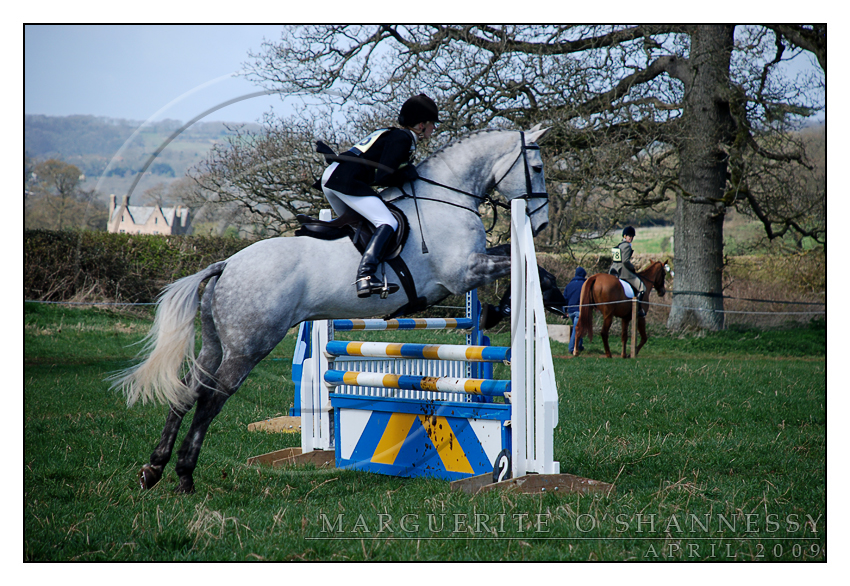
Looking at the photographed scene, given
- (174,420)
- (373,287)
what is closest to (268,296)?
(373,287)

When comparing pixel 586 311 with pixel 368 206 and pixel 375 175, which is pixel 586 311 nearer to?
pixel 375 175

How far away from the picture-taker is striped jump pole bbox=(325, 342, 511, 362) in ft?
9.16

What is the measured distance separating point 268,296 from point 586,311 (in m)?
6.08

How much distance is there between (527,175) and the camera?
10.1ft

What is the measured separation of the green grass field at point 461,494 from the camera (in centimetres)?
206

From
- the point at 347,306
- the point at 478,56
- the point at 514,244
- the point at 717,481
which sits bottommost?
the point at 717,481

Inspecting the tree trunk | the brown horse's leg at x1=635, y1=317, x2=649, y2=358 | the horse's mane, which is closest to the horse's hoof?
the horse's mane

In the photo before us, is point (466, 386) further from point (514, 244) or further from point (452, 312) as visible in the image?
point (452, 312)

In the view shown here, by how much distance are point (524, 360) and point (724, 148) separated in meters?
6.73

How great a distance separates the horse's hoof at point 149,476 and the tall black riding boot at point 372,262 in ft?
4.03

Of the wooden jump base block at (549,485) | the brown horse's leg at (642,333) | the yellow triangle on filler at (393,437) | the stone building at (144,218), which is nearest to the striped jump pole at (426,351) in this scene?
the yellow triangle on filler at (393,437)

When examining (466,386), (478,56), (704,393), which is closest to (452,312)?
(478,56)

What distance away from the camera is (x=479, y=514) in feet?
7.54

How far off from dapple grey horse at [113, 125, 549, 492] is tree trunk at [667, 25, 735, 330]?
5804 millimetres
